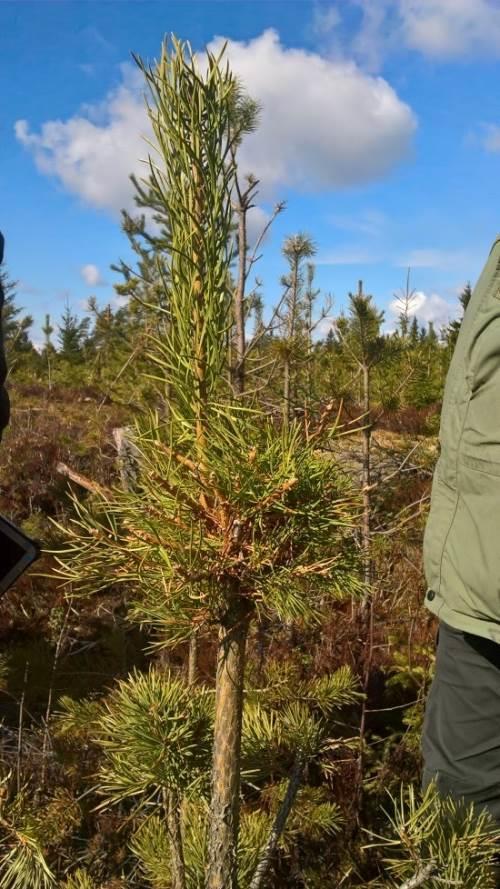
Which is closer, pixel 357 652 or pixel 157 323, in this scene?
pixel 157 323

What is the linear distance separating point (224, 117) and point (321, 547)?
1.98ft

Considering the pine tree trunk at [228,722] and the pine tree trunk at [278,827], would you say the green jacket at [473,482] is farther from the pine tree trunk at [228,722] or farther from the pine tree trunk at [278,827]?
the pine tree trunk at [228,722]

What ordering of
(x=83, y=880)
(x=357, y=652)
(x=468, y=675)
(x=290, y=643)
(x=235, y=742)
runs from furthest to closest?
(x=290, y=643) → (x=357, y=652) → (x=468, y=675) → (x=83, y=880) → (x=235, y=742)

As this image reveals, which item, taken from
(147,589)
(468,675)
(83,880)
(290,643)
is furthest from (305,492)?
(290,643)

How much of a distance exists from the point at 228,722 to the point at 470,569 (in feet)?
1.92

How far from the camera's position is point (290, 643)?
3779 mm

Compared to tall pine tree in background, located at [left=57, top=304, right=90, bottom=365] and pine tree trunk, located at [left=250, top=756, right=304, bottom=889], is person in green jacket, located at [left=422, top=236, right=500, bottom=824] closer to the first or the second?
pine tree trunk, located at [left=250, top=756, right=304, bottom=889]

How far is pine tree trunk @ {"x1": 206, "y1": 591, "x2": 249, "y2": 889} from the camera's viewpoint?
86cm

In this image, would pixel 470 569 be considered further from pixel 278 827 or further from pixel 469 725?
pixel 278 827

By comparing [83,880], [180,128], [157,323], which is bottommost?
[83,880]

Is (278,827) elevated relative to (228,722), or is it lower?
lower

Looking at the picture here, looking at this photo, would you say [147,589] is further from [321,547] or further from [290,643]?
[290,643]

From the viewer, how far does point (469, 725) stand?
123cm

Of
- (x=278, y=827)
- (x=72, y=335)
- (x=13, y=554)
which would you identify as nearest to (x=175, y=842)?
(x=278, y=827)
